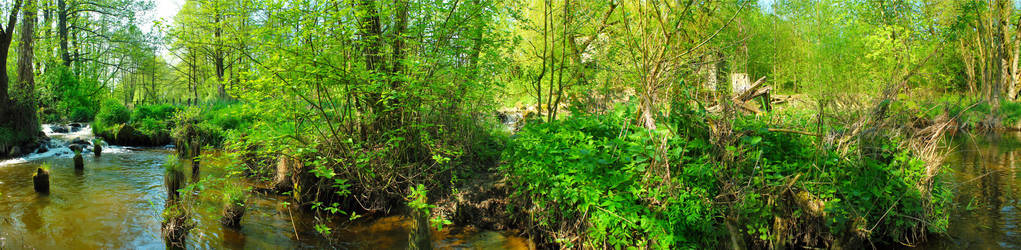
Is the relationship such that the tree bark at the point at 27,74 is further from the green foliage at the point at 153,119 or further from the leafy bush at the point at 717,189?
the leafy bush at the point at 717,189

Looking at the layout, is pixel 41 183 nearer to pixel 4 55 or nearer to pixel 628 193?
pixel 4 55

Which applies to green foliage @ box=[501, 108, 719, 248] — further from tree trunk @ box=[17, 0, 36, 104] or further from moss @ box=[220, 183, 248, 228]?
tree trunk @ box=[17, 0, 36, 104]

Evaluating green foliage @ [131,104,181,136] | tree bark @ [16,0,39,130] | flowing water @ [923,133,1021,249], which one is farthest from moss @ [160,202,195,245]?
tree bark @ [16,0,39,130]

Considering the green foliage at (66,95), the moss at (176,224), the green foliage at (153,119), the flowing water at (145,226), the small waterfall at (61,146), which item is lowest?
the flowing water at (145,226)

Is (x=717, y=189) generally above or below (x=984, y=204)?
above

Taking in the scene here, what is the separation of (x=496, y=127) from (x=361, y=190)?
10.0 ft

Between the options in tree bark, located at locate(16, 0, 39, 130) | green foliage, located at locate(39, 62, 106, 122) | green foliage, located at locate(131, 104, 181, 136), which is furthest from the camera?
green foliage, located at locate(39, 62, 106, 122)

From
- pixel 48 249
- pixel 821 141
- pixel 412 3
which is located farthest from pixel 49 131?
pixel 821 141

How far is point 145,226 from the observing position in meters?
5.68

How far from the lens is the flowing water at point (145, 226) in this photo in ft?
16.9

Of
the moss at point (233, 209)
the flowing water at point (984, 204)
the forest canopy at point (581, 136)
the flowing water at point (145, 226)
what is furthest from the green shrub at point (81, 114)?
the flowing water at point (984, 204)

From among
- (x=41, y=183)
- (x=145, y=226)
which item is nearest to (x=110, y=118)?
(x=41, y=183)

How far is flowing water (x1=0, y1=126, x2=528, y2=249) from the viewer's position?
514 centimetres

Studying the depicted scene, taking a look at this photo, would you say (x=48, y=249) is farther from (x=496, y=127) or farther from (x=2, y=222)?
(x=496, y=127)
